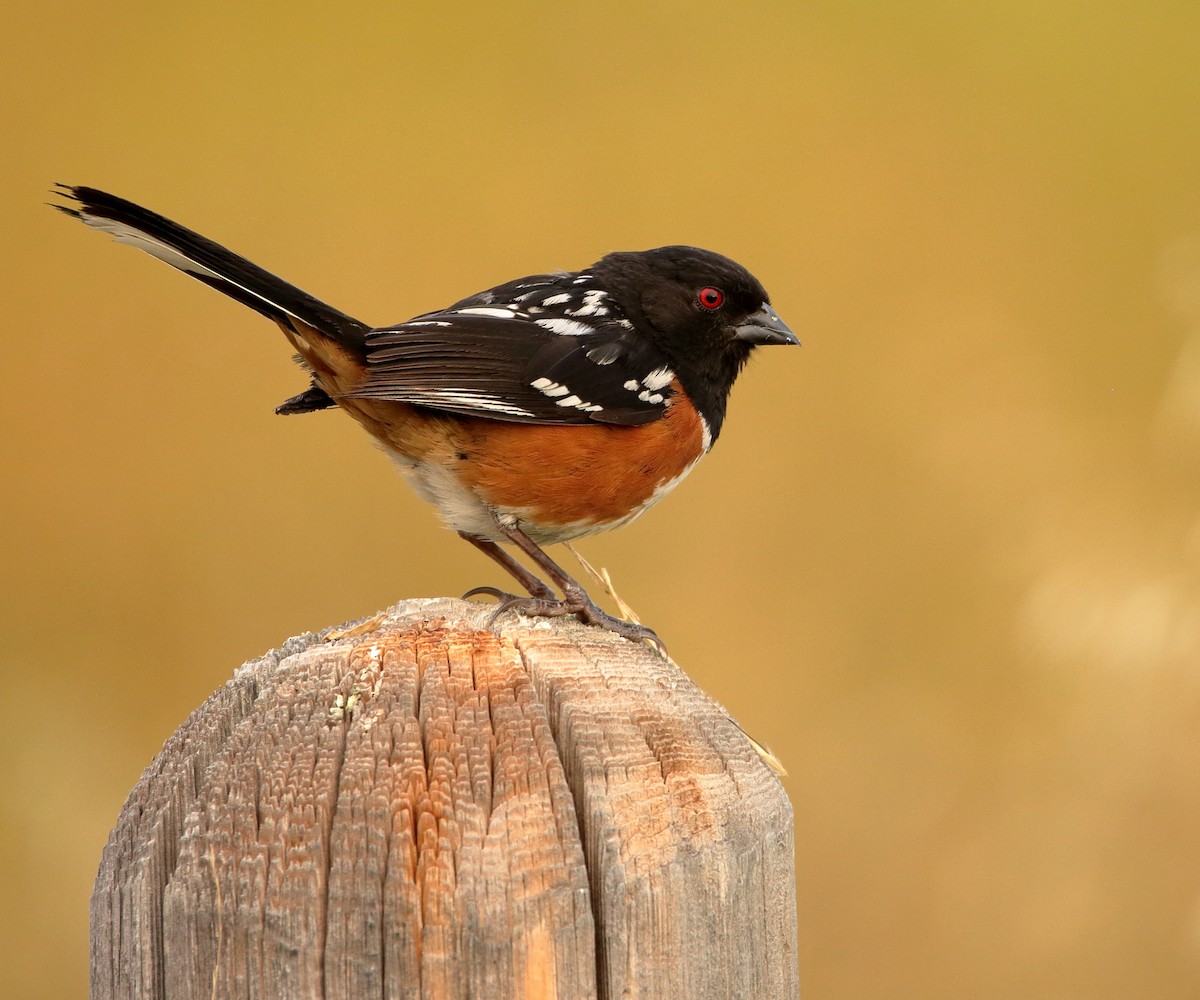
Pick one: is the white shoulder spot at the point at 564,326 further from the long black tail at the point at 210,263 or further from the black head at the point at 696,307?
the long black tail at the point at 210,263

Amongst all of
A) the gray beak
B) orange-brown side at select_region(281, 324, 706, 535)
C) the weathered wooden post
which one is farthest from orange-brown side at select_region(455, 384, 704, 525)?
the weathered wooden post

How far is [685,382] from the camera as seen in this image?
2.89 meters

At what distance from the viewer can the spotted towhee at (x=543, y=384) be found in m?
2.56

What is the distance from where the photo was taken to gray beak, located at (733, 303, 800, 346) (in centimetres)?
295

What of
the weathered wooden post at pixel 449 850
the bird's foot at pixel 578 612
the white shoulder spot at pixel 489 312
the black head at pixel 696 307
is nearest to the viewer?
the weathered wooden post at pixel 449 850

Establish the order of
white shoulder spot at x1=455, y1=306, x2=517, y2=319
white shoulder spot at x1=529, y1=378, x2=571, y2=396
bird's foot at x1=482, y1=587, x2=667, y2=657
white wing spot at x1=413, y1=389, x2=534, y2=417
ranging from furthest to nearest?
1. white shoulder spot at x1=455, y1=306, x2=517, y2=319
2. white shoulder spot at x1=529, y1=378, x2=571, y2=396
3. white wing spot at x1=413, y1=389, x2=534, y2=417
4. bird's foot at x1=482, y1=587, x2=667, y2=657

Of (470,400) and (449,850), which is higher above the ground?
(470,400)

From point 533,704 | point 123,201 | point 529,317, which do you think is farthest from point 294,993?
point 529,317

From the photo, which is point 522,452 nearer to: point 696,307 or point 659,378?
point 659,378

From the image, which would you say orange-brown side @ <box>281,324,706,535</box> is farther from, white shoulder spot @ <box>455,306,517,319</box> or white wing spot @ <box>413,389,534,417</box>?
white shoulder spot @ <box>455,306,517,319</box>

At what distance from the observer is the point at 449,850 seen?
50.7 inches

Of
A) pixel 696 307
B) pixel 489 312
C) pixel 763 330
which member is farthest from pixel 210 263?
pixel 763 330

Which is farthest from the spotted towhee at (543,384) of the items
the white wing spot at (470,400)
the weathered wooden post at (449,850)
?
the weathered wooden post at (449,850)

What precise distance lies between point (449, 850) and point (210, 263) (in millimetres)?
1432
